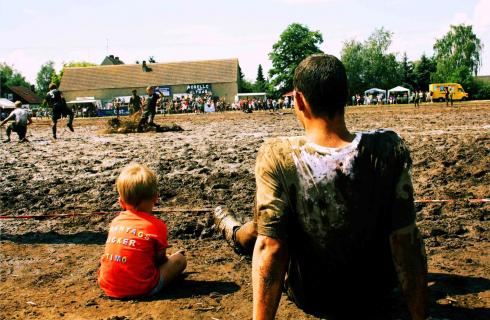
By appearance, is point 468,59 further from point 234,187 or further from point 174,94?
point 234,187

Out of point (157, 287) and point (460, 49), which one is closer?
point (157, 287)

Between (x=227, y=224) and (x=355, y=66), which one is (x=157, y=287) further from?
(x=355, y=66)

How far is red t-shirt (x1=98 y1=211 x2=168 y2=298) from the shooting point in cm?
354

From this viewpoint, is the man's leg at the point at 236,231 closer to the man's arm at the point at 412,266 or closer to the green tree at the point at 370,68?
the man's arm at the point at 412,266

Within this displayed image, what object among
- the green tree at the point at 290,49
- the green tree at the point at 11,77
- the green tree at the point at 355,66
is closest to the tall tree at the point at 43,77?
the green tree at the point at 11,77

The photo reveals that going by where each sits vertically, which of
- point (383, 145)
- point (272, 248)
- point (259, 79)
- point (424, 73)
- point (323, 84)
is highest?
point (259, 79)

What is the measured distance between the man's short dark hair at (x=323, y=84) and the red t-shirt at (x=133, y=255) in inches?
68.7

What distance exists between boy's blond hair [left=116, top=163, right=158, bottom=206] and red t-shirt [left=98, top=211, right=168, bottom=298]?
0.13 m

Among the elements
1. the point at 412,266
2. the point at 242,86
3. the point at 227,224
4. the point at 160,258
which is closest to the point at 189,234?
the point at 227,224

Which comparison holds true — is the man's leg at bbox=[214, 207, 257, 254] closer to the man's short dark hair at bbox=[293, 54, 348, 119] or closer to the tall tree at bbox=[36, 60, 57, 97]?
the man's short dark hair at bbox=[293, 54, 348, 119]

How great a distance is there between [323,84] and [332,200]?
1.89 ft

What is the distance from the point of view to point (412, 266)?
2.37 metres

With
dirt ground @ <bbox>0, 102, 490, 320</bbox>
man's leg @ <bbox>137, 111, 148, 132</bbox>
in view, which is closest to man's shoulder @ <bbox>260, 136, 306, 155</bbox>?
dirt ground @ <bbox>0, 102, 490, 320</bbox>

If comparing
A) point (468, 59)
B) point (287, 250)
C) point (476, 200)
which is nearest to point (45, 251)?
point (287, 250)
